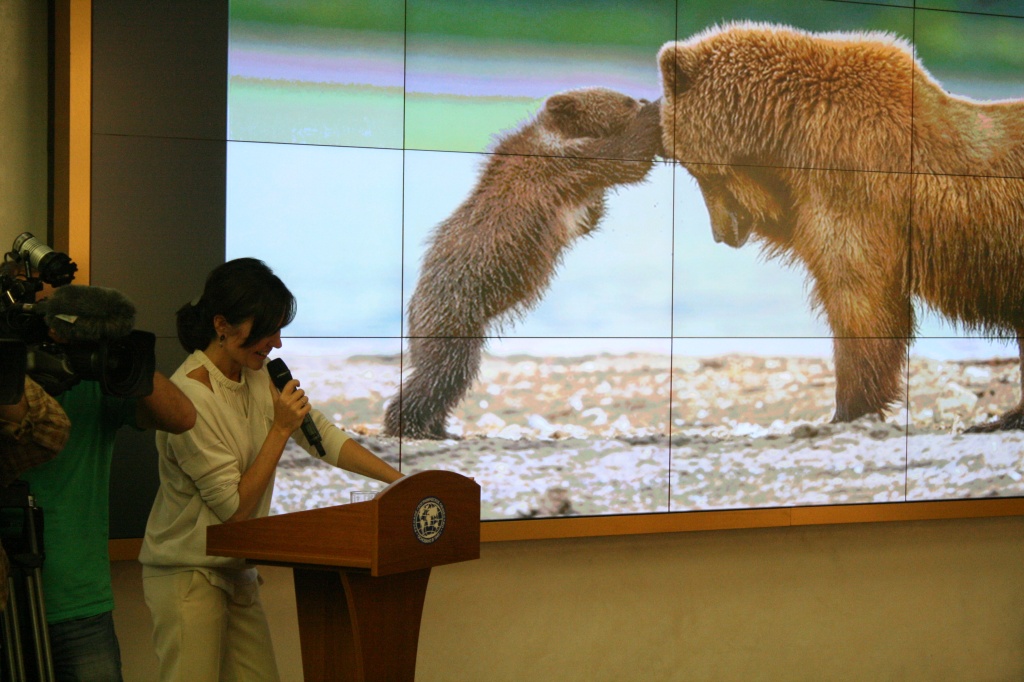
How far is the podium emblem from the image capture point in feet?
7.47

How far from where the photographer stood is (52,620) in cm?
212

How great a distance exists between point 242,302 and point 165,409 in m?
0.36

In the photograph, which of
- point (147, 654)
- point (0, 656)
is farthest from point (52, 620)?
point (147, 654)

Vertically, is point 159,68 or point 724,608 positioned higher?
point 159,68

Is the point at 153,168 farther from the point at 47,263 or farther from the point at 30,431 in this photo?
the point at 30,431

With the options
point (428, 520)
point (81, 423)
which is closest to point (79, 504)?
point (81, 423)

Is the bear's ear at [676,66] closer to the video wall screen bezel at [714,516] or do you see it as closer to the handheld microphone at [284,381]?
the video wall screen bezel at [714,516]

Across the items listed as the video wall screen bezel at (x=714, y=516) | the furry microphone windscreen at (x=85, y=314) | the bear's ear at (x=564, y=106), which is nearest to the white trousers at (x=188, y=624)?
the furry microphone windscreen at (x=85, y=314)

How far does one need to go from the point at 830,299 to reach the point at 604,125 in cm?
113

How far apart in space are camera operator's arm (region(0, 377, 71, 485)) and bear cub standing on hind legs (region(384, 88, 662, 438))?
5.38 ft

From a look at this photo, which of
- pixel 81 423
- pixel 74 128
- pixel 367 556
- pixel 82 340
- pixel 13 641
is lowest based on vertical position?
pixel 13 641

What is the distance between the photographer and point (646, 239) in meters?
3.74

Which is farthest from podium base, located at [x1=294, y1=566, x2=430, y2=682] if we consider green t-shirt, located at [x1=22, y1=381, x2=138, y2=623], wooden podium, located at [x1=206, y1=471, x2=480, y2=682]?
green t-shirt, located at [x1=22, y1=381, x2=138, y2=623]

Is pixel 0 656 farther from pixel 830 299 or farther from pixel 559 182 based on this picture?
pixel 830 299
